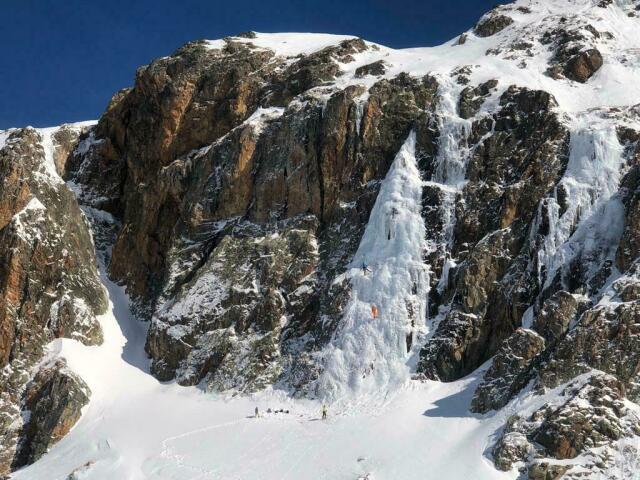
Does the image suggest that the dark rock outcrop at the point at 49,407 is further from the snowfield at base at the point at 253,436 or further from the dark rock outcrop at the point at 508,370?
the dark rock outcrop at the point at 508,370

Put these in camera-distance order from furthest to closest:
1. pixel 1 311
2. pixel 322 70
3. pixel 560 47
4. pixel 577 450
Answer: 1. pixel 322 70
2. pixel 560 47
3. pixel 1 311
4. pixel 577 450

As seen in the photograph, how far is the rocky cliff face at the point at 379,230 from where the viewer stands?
144 feet

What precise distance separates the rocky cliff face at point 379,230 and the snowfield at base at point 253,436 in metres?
1.30

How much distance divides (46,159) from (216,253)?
19930mm

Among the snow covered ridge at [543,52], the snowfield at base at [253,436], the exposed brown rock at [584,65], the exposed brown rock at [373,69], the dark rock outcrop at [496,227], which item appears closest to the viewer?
the snowfield at base at [253,436]

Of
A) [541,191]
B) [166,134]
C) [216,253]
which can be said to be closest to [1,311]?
[216,253]

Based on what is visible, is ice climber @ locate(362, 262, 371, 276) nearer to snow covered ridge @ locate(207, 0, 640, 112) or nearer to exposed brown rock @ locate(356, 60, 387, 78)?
snow covered ridge @ locate(207, 0, 640, 112)

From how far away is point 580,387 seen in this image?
129 feet

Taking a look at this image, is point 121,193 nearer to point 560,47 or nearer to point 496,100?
point 496,100

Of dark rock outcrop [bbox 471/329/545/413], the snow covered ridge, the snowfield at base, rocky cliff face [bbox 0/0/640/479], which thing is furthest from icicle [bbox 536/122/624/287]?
the snowfield at base

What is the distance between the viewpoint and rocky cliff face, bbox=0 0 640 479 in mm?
43750

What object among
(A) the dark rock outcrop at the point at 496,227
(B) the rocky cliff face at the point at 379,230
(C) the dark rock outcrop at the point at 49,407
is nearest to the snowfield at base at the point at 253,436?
(C) the dark rock outcrop at the point at 49,407

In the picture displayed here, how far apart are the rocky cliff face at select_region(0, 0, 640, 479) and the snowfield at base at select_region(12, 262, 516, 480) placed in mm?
1298

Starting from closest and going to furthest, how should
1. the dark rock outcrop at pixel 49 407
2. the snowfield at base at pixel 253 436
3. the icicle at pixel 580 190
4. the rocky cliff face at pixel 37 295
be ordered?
the snowfield at base at pixel 253 436, the icicle at pixel 580 190, the dark rock outcrop at pixel 49 407, the rocky cliff face at pixel 37 295
